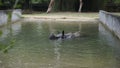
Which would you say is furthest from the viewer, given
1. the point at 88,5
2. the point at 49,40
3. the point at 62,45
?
the point at 88,5

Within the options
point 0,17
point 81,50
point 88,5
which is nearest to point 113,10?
point 88,5

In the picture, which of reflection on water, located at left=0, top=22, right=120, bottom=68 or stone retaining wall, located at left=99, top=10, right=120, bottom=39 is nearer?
reflection on water, located at left=0, top=22, right=120, bottom=68

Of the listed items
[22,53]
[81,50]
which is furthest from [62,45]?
[22,53]

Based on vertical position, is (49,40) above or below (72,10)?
above

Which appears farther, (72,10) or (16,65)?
(72,10)

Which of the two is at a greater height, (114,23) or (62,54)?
(62,54)

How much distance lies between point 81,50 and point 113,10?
103 feet

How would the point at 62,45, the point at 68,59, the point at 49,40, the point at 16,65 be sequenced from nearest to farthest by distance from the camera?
the point at 16,65
the point at 68,59
the point at 62,45
the point at 49,40

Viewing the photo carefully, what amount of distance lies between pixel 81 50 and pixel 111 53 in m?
1.15

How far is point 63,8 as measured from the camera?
45719 millimetres

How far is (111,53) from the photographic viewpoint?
39.9 ft

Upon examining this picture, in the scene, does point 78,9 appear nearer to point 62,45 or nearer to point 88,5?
point 88,5

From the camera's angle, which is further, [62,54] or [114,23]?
[114,23]

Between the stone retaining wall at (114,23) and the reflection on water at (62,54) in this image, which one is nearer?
the reflection on water at (62,54)
